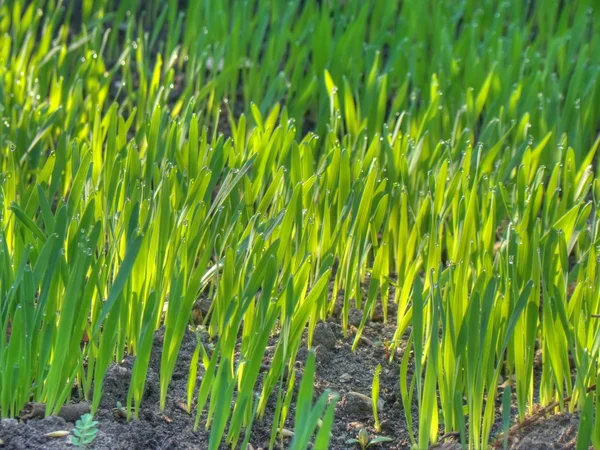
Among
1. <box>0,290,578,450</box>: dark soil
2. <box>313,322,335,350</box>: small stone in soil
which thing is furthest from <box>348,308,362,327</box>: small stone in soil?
<box>313,322,335,350</box>: small stone in soil

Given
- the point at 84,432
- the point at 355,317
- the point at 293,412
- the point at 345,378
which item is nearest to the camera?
the point at 84,432

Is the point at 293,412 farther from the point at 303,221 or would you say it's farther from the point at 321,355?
the point at 303,221

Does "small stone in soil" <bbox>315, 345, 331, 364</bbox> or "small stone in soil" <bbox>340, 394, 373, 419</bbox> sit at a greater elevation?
"small stone in soil" <bbox>315, 345, 331, 364</bbox>

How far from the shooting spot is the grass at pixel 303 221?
65.5 inches

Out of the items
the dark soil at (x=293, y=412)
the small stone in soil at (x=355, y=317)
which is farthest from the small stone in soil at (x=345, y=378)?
the small stone in soil at (x=355, y=317)

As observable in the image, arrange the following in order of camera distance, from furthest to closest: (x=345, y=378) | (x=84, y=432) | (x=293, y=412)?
(x=345, y=378) → (x=293, y=412) → (x=84, y=432)

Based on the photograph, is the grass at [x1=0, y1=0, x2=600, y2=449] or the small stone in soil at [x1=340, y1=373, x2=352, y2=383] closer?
the grass at [x1=0, y1=0, x2=600, y2=449]

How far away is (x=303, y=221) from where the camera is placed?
6.77 ft

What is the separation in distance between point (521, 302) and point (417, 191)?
83cm

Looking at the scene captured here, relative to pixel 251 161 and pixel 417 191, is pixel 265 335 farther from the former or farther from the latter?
pixel 417 191

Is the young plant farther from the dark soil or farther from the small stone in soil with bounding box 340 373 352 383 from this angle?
the small stone in soil with bounding box 340 373 352 383

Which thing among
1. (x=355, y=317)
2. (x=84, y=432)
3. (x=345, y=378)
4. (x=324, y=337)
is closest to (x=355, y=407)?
(x=345, y=378)

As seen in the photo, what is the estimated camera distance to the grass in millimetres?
1663

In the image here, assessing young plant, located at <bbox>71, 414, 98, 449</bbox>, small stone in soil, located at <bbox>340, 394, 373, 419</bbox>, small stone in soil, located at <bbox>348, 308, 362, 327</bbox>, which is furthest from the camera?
small stone in soil, located at <bbox>348, 308, 362, 327</bbox>
